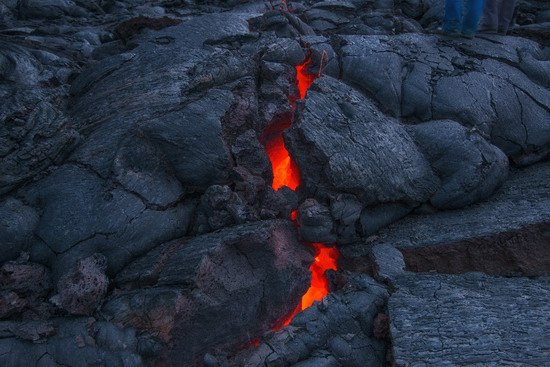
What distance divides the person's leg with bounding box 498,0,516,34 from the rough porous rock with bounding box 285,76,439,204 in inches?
94.7

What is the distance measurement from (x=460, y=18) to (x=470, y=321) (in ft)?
12.1

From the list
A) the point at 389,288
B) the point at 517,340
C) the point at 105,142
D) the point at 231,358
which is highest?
the point at 105,142

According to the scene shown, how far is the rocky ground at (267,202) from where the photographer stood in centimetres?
279

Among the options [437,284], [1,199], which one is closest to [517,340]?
[437,284]

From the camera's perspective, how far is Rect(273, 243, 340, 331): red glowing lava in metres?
A: 3.45

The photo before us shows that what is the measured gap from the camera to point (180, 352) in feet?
9.32

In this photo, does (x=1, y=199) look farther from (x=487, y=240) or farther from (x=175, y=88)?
(x=487, y=240)

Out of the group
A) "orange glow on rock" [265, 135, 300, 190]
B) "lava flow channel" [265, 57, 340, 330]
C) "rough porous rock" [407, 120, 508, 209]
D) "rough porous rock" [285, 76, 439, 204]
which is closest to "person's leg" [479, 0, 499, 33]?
"rough porous rock" [407, 120, 508, 209]

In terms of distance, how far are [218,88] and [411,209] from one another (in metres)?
1.98

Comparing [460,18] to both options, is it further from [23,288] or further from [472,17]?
[23,288]

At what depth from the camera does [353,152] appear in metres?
3.68

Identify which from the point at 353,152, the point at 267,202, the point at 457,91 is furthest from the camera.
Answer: the point at 457,91

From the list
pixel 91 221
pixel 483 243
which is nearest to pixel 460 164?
pixel 483 243

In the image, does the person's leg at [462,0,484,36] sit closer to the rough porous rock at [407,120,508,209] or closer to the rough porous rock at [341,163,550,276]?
the rough porous rock at [407,120,508,209]
